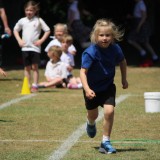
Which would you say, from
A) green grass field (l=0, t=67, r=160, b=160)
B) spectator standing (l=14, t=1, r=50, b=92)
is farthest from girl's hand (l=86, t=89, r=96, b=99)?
spectator standing (l=14, t=1, r=50, b=92)

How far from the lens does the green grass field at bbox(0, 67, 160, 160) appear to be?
8.95 meters

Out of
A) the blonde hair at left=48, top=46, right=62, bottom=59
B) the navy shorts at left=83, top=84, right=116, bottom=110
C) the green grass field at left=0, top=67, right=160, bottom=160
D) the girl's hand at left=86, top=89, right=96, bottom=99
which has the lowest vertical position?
the blonde hair at left=48, top=46, right=62, bottom=59

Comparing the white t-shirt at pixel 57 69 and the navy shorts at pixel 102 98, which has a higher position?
the navy shorts at pixel 102 98

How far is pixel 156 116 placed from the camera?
1221 centimetres

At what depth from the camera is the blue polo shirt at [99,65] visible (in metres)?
9.34

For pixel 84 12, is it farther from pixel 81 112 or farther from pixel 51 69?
pixel 81 112

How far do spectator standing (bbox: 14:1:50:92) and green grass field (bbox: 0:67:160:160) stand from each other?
554 mm

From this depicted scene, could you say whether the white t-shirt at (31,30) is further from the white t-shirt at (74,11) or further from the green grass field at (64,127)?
the white t-shirt at (74,11)

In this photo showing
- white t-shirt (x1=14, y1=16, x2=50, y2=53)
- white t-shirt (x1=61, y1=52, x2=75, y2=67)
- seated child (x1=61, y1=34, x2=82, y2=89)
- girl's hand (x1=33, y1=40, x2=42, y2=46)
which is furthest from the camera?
white t-shirt (x1=61, y1=52, x2=75, y2=67)

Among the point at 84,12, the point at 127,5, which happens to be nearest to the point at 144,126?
the point at 84,12

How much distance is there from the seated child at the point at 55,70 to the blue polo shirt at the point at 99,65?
7902 millimetres

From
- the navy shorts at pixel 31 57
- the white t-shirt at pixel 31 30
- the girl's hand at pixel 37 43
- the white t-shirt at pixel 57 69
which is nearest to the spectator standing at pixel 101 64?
the girl's hand at pixel 37 43

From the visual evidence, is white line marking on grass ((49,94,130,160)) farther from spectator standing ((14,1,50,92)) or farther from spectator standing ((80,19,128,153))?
spectator standing ((14,1,50,92))

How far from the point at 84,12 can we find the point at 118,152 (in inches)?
758
